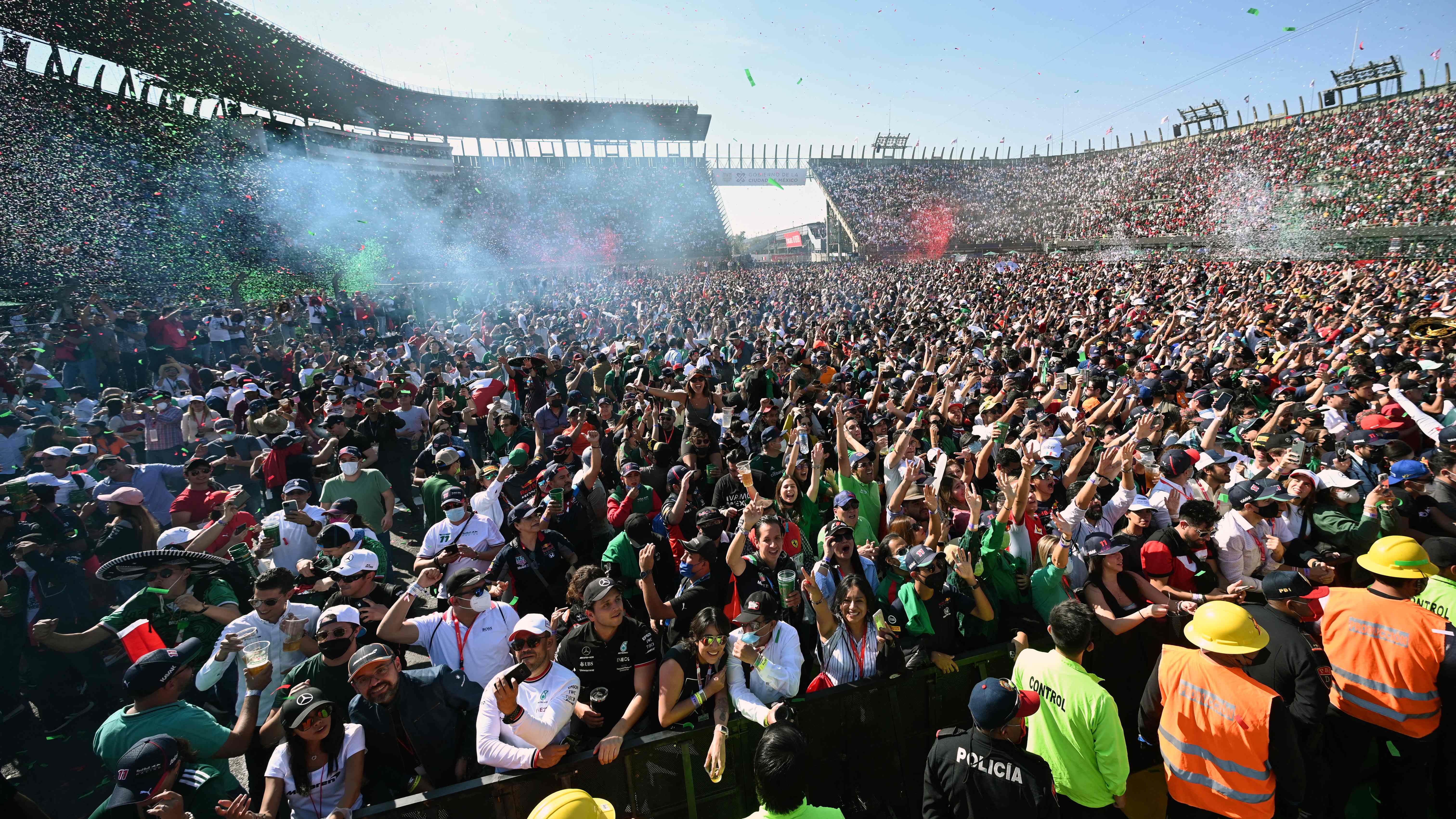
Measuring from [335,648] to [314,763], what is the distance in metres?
0.57

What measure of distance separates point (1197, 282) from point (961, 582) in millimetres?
20447

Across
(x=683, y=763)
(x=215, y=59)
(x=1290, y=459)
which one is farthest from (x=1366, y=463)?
(x=215, y=59)

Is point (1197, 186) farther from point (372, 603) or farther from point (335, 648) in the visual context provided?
point (335, 648)

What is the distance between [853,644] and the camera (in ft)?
11.8

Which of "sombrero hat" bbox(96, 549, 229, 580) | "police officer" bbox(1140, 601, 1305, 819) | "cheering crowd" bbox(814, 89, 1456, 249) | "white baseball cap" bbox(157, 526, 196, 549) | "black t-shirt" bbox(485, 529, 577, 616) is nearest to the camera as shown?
"police officer" bbox(1140, 601, 1305, 819)

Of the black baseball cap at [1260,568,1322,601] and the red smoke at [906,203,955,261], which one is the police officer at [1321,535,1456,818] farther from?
the red smoke at [906,203,955,261]

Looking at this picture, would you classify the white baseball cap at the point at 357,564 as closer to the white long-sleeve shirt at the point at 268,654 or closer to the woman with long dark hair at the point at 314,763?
the white long-sleeve shirt at the point at 268,654

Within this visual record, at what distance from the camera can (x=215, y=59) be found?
26344mm

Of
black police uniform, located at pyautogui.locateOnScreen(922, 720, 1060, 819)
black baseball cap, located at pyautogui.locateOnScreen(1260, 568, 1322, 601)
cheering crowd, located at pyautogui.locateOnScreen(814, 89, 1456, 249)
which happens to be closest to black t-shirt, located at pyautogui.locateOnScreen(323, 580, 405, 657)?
black police uniform, located at pyautogui.locateOnScreen(922, 720, 1060, 819)

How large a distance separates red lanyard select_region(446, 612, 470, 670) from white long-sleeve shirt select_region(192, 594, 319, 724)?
2.20 feet

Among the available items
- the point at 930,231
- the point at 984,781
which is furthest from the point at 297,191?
the point at 930,231

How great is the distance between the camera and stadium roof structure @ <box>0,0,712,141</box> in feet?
69.6

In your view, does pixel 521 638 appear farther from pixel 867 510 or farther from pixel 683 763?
pixel 867 510

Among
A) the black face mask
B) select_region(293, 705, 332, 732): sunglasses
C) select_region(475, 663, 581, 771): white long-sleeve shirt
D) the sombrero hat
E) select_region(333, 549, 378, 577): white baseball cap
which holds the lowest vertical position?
select_region(475, 663, 581, 771): white long-sleeve shirt
